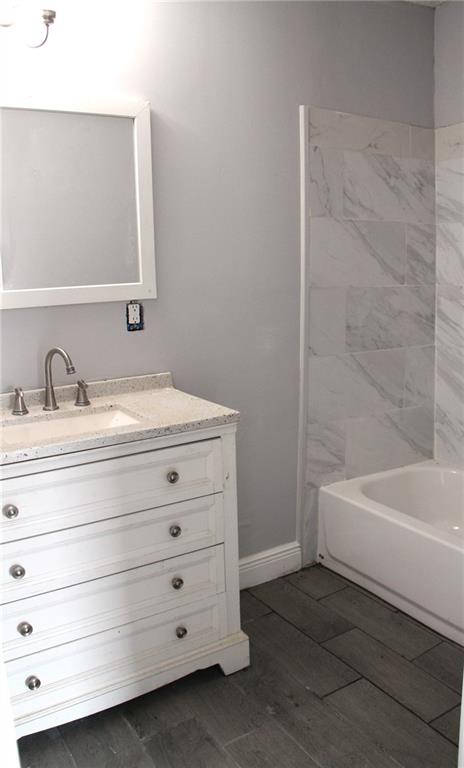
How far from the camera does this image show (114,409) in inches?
90.5

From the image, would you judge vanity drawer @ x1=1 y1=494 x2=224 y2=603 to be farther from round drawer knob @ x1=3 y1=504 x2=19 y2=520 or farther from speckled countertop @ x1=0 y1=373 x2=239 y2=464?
speckled countertop @ x1=0 y1=373 x2=239 y2=464

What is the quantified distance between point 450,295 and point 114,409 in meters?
1.70

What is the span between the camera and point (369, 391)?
3.06 m

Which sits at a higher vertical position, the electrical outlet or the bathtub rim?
the electrical outlet

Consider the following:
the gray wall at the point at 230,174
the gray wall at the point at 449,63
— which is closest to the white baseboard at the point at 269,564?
the gray wall at the point at 230,174

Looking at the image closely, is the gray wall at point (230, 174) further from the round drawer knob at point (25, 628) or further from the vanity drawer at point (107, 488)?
the round drawer knob at point (25, 628)

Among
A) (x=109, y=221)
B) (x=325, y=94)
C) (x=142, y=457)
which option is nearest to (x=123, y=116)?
(x=109, y=221)

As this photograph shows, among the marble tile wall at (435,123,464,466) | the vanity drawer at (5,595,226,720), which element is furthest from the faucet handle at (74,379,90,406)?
the marble tile wall at (435,123,464,466)

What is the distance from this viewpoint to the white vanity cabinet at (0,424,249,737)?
1846 millimetres

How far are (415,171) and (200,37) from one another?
3.77 feet

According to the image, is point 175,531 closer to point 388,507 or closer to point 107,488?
point 107,488

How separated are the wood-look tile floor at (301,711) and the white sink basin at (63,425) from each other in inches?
33.1

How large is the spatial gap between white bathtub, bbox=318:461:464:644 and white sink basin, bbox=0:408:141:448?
107 cm

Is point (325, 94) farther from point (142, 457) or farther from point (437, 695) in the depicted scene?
point (437, 695)
